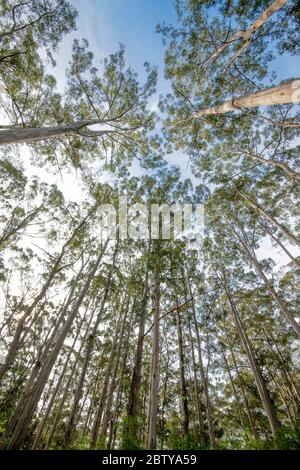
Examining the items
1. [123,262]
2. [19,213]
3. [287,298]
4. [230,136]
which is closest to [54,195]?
[19,213]

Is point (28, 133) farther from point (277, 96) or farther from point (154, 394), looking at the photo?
point (154, 394)

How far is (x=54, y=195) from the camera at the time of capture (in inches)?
458

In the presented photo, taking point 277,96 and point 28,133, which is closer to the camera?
point 277,96

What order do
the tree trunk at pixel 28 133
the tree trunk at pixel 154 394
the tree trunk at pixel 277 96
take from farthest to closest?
the tree trunk at pixel 154 394, the tree trunk at pixel 28 133, the tree trunk at pixel 277 96

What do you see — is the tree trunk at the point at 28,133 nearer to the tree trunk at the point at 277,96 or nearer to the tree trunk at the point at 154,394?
the tree trunk at the point at 277,96

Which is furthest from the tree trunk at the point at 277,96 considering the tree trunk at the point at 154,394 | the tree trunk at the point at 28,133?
the tree trunk at the point at 154,394

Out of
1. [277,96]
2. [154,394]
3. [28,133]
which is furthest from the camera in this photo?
[154,394]

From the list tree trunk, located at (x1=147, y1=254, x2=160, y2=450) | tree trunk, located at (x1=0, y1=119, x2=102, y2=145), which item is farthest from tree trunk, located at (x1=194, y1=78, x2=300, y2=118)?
tree trunk, located at (x1=147, y1=254, x2=160, y2=450)

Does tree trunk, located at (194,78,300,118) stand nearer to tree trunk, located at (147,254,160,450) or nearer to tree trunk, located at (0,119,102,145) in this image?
tree trunk, located at (0,119,102,145)

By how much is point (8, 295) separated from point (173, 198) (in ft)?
35.8

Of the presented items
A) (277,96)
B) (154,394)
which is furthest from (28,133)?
(154,394)

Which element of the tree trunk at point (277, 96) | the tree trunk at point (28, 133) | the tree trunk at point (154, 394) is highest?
the tree trunk at point (28, 133)

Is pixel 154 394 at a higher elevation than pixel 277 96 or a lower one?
lower

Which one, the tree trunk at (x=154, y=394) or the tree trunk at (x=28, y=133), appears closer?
the tree trunk at (x=28, y=133)
